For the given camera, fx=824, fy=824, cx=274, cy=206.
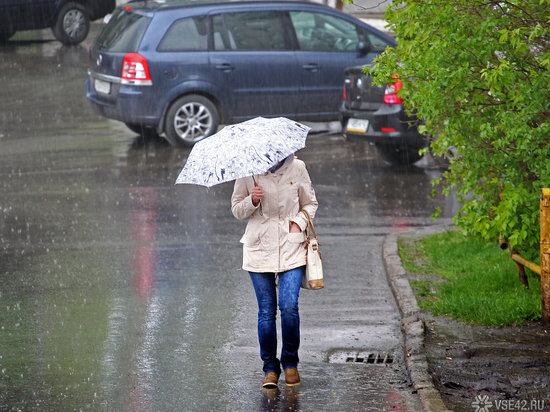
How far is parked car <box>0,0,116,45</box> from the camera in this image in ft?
63.4

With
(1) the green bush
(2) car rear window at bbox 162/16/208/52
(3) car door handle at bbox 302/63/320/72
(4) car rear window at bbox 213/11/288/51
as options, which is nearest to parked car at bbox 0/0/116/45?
(2) car rear window at bbox 162/16/208/52

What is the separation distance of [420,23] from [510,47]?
2.43 feet

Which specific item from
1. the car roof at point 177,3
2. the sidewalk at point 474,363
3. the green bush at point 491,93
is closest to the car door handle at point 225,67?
the car roof at point 177,3

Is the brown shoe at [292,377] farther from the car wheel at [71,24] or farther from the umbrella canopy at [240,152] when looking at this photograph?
the car wheel at [71,24]

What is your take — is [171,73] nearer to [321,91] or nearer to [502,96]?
[321,91]

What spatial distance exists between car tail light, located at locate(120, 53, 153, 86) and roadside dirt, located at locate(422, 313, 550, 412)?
773cm

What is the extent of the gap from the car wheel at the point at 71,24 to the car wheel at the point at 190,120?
848cm

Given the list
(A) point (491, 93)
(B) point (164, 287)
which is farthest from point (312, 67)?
(A) point (491, 93)

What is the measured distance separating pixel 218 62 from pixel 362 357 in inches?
332

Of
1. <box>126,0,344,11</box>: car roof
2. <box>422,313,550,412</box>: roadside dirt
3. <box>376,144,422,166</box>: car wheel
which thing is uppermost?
<box>126,0,344,11</box>: car roof

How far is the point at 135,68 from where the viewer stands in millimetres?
12812

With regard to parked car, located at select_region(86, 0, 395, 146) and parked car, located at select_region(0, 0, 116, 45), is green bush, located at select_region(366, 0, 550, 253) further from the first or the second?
parked car, located at select_region(0, 0, 116, 45)
